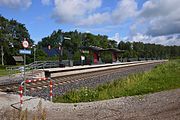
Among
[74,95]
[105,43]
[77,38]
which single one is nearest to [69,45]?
[77,38]

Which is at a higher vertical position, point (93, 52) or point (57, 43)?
point (57, 43)

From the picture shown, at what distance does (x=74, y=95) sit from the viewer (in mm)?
14633

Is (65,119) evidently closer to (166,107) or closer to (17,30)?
(166,107)

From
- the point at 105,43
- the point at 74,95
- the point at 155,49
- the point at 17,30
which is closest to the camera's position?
the point at 74,95

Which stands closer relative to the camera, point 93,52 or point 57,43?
point 93,52

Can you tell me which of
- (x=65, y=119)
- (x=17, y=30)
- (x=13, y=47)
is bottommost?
(x=65, y=119)

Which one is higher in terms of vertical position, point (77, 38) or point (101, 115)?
point (77, 38)

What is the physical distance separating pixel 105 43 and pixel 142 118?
12042cm

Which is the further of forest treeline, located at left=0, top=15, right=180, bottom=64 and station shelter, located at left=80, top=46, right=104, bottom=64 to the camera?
forest treeline, located at left=0, top=15, right=180, bottom=64

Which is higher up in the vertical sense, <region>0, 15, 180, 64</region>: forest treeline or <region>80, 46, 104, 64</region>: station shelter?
<region>0, 15, 180, 64</region>: forest treeline

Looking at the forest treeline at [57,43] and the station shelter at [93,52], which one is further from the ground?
the forest treeline at [57,43]

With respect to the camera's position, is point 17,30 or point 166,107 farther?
point 17,30

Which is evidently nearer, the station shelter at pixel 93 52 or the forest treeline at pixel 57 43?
the station shelter at pixel 93 52

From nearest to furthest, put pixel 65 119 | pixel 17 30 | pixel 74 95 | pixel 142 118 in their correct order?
pixel 142 118, pixel 65 119, pixel 74 95, pixel 17 30
